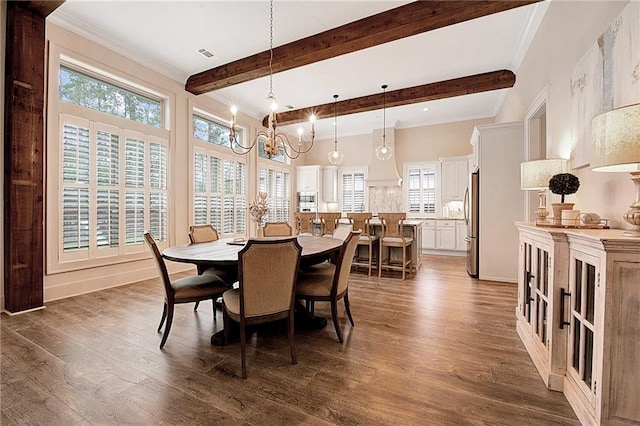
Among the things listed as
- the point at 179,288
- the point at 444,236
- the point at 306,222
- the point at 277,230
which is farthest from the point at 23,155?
the point at 444,236

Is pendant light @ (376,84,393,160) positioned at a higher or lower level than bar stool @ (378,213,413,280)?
higher

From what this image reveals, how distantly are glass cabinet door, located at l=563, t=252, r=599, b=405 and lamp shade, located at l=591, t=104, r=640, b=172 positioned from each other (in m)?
0.49

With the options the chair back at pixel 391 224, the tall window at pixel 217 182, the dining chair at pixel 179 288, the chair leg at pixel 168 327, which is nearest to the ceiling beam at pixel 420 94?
the tall window at pixel 217 182

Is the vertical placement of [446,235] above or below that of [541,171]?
below

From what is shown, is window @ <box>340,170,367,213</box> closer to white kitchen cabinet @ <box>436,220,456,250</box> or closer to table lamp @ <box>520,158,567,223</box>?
white kitchen cabinet @ <box>436,220,456,250</box>

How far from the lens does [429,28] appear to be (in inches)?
127

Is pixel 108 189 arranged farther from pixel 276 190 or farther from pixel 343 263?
pixel 276 190

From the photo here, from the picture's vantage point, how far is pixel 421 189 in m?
7.68

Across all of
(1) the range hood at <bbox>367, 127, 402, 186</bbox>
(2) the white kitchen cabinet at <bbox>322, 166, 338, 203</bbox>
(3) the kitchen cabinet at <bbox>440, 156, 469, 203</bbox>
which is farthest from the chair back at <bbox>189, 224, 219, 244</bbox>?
(3) the kitchen cabinet at <bbox>440, 156, 469, 203</bbox>

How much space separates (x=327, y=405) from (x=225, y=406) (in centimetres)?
58

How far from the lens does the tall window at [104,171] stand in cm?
356

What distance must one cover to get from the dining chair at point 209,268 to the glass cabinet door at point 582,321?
2527 mm

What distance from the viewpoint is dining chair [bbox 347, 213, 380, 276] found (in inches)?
193

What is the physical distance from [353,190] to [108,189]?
6.14 meters
